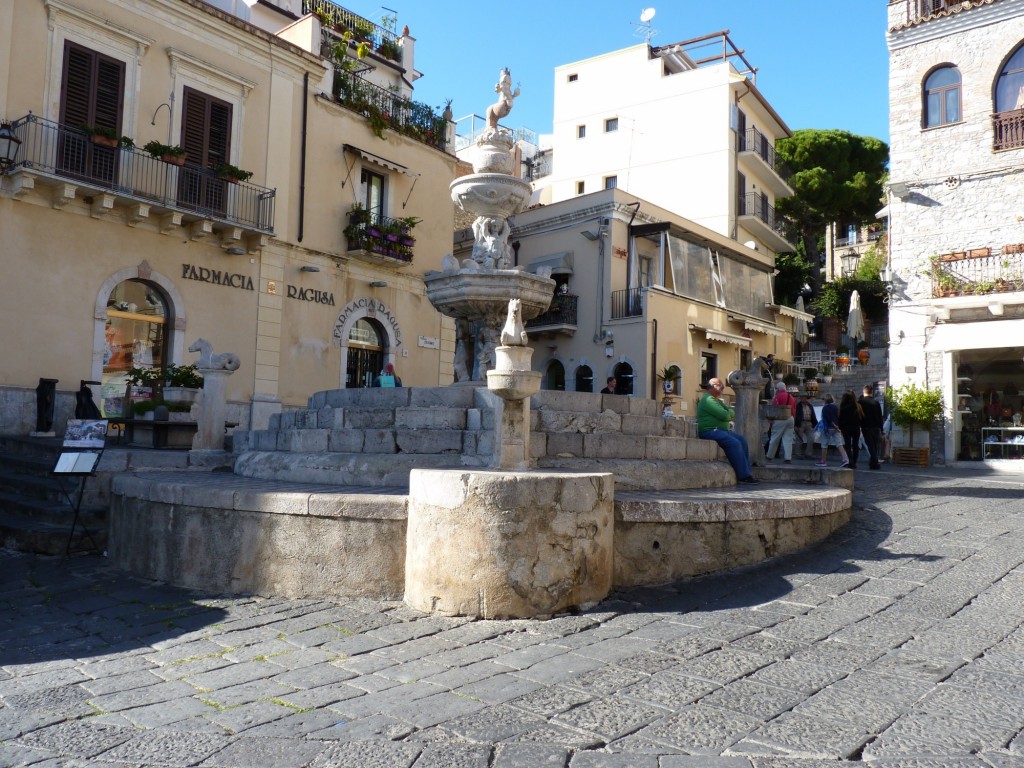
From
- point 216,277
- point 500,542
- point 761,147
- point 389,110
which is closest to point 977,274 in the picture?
point 389,110

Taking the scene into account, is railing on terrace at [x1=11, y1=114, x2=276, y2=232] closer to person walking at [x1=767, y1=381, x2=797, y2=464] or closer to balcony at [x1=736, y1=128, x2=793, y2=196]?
person walking at [x1=767, y1=381, x2=797, y2=464]

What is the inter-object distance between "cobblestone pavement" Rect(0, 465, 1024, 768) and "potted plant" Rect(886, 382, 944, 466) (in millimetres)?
12742

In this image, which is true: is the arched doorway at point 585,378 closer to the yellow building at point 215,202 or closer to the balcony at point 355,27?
the yellow building at point 215,202

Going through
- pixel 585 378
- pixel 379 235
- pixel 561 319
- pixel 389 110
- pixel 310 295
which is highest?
pixel 389 110

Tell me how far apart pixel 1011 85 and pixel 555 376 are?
15273 millimetres

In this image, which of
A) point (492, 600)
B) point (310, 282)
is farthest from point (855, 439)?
point (310, 282)

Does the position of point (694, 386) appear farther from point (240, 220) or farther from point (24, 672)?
point (24, 672)

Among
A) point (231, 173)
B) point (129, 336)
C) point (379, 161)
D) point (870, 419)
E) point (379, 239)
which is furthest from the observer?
point (379, 161)

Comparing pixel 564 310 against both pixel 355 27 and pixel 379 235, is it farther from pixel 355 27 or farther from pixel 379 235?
pixel 355 27

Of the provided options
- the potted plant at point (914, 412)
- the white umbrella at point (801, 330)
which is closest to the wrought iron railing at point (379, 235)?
the potted plant at point (914, 412)

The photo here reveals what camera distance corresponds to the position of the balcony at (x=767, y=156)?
3066 centimetres

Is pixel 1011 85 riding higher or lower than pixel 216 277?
higher

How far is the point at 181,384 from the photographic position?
1325cm

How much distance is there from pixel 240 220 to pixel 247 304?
181 centimetres
